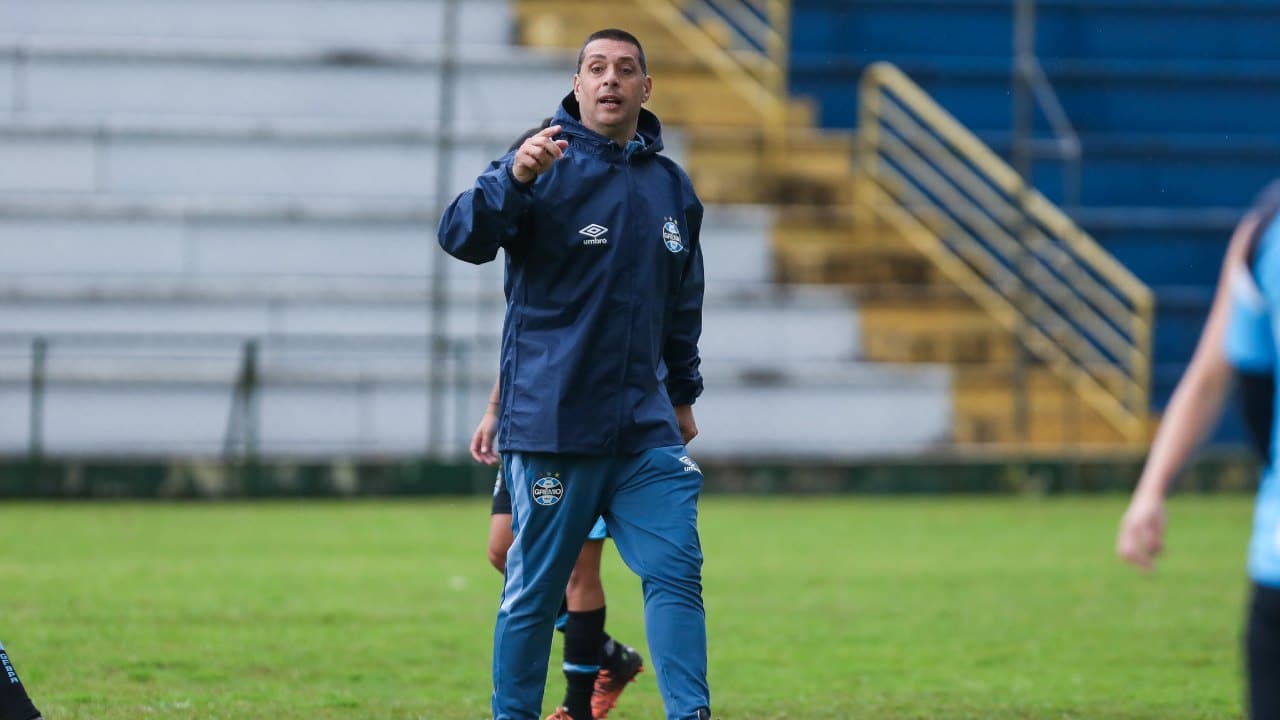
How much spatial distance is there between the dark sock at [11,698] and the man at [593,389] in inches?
52.7

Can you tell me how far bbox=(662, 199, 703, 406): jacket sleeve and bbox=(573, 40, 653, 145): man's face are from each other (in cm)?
39

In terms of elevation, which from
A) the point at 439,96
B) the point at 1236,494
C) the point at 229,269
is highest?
the point at 439,96

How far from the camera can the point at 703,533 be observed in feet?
54.4

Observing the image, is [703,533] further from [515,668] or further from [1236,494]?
[515,668]

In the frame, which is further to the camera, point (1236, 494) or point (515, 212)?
point (1236, 494)

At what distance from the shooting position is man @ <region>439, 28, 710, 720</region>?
627 centimetres

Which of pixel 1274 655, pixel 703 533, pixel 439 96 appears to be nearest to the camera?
pixel 1274 655

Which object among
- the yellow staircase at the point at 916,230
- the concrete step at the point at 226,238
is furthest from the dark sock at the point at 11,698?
the yellow staircase at the point at 916,230

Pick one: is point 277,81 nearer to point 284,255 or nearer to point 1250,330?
point 284,255

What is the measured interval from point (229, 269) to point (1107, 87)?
37.8 ft

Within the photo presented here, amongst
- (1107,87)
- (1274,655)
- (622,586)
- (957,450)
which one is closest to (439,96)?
(957,450)

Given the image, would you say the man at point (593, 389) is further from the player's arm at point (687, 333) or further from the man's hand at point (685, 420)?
the man's hand at point (685, 420)

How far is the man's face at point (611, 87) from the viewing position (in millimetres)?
6375

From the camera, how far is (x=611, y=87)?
251 inches
